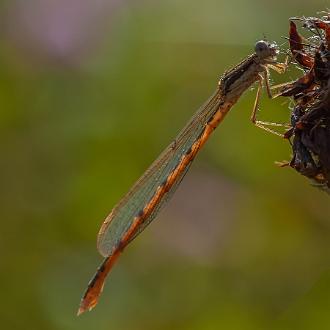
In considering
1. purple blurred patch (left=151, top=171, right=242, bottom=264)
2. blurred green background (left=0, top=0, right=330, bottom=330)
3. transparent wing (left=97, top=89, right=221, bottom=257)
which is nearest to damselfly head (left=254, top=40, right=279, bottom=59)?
transparent wing (left=97, top=89, right=221, bottom=257)

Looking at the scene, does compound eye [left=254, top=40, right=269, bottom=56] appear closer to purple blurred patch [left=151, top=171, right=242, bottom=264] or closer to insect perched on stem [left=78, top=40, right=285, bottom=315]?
insect perched on stem [left=78, top=40, right=285, bottom=315]

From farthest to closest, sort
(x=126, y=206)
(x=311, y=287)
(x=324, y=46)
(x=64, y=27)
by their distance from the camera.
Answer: (x=64, y=27) → (x=311, y=287) → (x=126, y=206) → (x=324, y=46)

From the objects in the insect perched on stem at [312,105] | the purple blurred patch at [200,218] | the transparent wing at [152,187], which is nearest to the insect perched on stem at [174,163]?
the transparent wing at [152,187]

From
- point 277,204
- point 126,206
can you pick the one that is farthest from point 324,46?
point 277,204

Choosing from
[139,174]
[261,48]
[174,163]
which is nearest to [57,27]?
[139,174]

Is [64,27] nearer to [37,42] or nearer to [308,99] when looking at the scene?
[37,42]

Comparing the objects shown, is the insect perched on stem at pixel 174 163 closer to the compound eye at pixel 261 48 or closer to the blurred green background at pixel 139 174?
the compound eye at pixel 261 48
